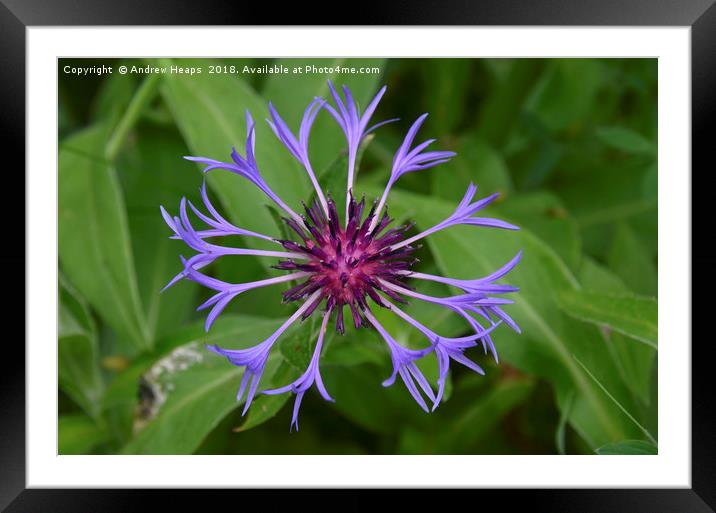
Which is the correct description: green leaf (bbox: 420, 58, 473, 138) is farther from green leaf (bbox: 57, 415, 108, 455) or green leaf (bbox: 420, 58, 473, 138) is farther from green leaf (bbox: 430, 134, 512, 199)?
green leaf (bbox: 57, 415, 108, 455)

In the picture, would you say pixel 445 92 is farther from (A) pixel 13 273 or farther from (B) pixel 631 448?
(A) pixel 13 273

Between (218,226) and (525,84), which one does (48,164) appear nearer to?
(218,226)

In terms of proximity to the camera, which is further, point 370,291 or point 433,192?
point 433,192

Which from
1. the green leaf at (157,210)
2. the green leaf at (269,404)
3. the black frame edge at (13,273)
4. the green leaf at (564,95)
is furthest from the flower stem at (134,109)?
the green leaf at (564,95)

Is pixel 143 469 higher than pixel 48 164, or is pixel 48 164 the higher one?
pixel 48 164
